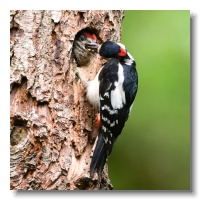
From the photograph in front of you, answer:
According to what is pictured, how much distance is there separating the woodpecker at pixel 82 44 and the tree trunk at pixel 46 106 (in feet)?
0.21

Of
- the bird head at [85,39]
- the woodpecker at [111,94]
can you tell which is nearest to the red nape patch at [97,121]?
the woodpecker at [111,94]

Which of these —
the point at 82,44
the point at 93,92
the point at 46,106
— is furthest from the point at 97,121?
the point at 82,44

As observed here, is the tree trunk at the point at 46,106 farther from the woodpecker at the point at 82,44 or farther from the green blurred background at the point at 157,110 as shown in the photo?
the green blurred background at the point at 157,110

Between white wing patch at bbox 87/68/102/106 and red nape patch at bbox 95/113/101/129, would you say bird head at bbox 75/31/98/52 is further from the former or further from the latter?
red nape patch at bbox 95/113/101/129

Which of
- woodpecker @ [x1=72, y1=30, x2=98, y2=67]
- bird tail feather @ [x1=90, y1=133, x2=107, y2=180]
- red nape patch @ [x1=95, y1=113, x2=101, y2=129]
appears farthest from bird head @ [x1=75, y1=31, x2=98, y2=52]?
bird tail feather @ [x1=90, y1=133, x2=107, y2=180]

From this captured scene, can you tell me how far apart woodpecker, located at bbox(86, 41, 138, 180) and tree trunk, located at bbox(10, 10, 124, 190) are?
0.08 meters

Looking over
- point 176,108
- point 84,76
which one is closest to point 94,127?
point 84,76

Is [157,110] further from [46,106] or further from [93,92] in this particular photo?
[46,106]

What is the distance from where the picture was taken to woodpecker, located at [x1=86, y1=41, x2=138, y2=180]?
2984 mm

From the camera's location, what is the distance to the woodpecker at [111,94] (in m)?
2.98

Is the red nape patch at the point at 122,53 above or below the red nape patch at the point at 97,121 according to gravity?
above

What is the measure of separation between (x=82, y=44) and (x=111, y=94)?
1.04 ft

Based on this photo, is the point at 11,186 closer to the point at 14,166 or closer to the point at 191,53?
the point at 14,166
